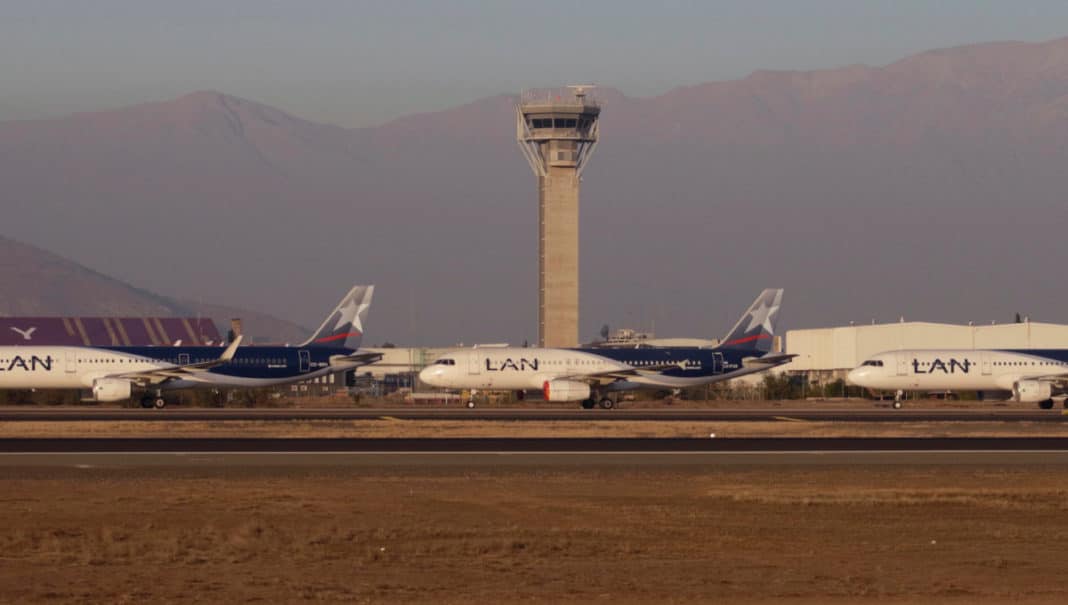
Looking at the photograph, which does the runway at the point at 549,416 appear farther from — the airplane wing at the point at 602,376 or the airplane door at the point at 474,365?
the airplane wing at the point at 602,376

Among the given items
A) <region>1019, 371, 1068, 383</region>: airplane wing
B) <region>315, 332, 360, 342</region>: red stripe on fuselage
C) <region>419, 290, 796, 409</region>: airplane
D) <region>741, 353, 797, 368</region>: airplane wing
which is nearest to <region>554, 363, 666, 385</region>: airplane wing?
<region>419, 290, 796, 409</region>: airplane

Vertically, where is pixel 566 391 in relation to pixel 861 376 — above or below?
below

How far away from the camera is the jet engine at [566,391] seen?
276 ft

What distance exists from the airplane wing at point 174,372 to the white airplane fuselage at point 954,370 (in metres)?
35.4

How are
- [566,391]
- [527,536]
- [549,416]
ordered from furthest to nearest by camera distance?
1. [566,391]
2. [549,416]
3. [527,536]

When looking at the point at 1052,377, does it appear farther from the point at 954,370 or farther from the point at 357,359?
the point at 357,359

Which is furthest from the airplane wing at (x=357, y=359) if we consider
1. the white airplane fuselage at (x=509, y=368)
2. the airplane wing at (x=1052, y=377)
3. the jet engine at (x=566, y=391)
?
the airplane wing at (x=1052, y=377)

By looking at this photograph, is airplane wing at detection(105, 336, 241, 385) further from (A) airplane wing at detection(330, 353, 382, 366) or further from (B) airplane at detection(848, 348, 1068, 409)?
(B) airplane at detection(848, 348, 1068, 409)

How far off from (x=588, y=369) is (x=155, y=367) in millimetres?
24156

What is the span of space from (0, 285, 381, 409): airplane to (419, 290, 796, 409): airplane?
22.1ft

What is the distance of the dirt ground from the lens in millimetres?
19344

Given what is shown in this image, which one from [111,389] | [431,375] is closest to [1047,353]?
[431,375]

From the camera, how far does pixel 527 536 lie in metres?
24.4

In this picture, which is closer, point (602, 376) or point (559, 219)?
point (602, 376)
